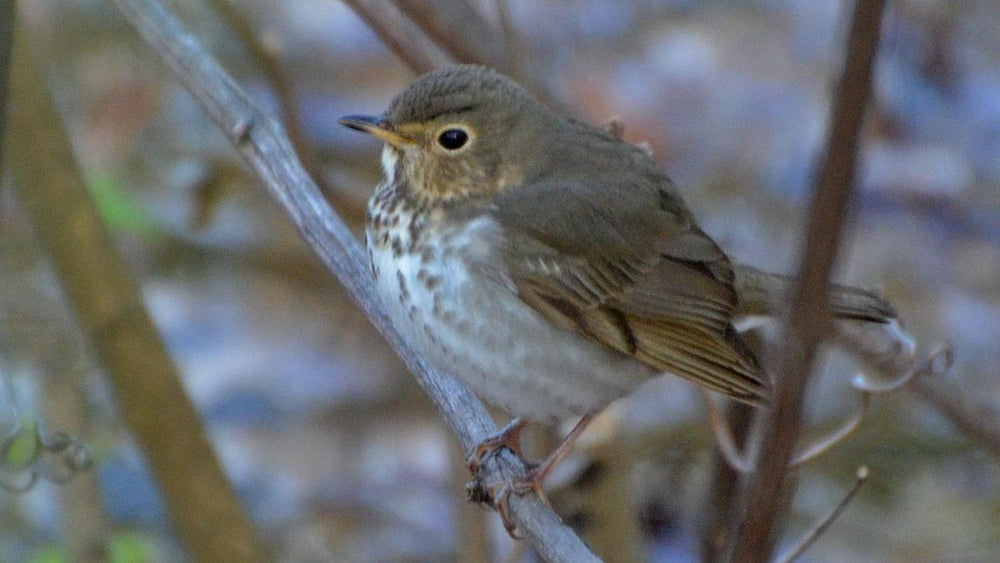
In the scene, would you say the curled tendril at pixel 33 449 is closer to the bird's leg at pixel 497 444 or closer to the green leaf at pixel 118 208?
the bird's leg at pixel 497 444

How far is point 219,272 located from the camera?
17.5 feet

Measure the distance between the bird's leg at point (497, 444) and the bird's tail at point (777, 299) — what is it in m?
0.52

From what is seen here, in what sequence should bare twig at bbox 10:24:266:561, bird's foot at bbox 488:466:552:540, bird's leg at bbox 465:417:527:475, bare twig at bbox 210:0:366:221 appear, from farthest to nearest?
bare twig at bbox 210:0:366:221 < bare twig at bbox 10:24:266:561 < bird's leg at bbox 465:417:527:475 < bird's foot at bbox 488:466:552:540

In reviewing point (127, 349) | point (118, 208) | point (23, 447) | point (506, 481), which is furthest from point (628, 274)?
point (118, 208)

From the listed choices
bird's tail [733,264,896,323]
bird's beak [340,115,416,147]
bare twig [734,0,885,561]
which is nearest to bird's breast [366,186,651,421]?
bird's beak [340,115,416,147]

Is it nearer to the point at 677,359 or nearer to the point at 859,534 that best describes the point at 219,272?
the point at 859,534

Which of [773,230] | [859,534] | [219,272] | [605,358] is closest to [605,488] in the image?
[605,358]

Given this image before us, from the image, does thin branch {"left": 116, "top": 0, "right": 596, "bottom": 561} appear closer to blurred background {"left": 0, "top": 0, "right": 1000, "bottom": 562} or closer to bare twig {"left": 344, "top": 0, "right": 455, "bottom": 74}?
bare twig {"left": 344, "top": 0, "right": 455, "bottom": 74}

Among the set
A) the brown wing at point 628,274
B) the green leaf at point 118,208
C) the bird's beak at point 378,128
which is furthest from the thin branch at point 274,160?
the green leaf at point 118,208

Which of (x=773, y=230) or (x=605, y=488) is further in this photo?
(x=773, y=230)

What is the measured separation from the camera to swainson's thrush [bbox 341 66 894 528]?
2.52 m

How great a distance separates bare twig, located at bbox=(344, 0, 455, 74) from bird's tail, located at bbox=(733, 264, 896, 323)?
827 mm

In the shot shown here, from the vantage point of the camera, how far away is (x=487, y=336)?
2.51 meters

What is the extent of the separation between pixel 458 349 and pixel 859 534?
7.81ft
